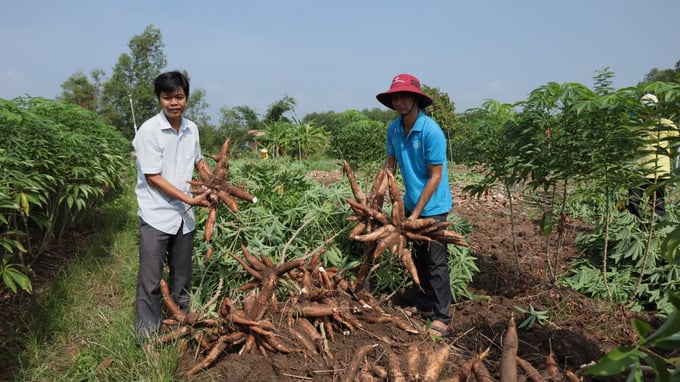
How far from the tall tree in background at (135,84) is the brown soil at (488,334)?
1137 inches

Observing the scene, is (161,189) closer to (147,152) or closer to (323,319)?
(147,152)

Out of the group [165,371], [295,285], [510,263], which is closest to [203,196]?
[295,285]

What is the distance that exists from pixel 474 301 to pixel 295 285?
139 centimetres

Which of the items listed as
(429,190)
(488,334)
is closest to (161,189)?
(429,190)

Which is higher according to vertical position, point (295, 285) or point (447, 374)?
point (295, 285)

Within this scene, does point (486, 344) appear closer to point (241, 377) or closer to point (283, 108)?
point (241, 377)

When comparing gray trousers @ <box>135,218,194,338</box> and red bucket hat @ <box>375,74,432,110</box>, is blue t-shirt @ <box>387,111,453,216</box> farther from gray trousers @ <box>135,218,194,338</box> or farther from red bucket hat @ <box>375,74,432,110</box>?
gray trousers @ <box>135,218,194,338</box>

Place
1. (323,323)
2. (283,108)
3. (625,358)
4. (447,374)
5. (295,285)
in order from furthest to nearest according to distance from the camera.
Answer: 1. (283,108)
2. (295,285)
3. (323,323)
4. (447,374)
5. (625,358)

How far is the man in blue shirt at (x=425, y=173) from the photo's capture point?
2.82 meters

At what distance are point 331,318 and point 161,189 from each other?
51.5 inches

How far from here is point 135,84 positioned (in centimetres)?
3188

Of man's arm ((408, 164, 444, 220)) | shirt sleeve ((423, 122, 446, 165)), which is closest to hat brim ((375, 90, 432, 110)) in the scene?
shirt sleeve ((423, 122, 446, 165))

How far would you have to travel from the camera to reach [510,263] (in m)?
4.13

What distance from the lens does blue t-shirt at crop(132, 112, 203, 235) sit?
2.54 metres
